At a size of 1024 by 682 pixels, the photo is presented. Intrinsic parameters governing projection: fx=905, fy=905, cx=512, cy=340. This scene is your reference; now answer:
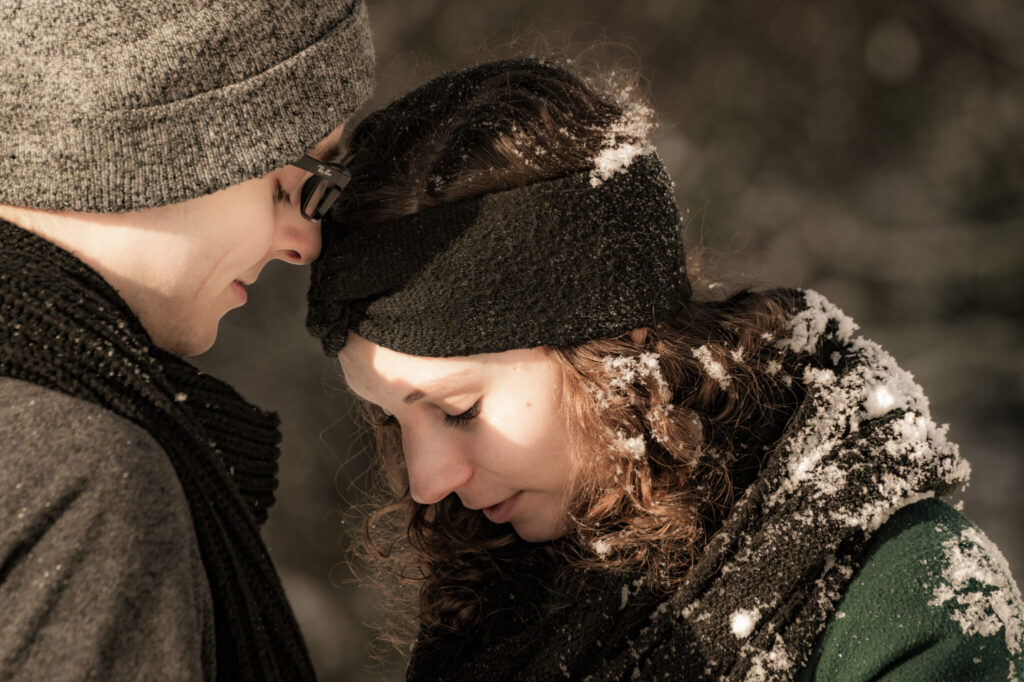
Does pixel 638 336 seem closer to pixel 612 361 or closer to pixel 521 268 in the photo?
pixel 612 361

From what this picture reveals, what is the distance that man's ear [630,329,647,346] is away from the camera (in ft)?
5.68

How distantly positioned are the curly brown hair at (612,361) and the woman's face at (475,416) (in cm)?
4

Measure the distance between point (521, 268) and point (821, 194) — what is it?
304cm

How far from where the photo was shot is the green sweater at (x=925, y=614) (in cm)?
145

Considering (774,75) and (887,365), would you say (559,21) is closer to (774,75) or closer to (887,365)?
(774,75)

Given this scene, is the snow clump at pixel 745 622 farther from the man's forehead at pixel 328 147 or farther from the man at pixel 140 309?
the man's forehead at pixel 328 147

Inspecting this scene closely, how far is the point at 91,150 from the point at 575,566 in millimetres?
1148

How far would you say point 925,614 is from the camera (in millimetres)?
1467

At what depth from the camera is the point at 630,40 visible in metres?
3.98

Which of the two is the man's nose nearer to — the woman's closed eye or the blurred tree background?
the woman's closed eye

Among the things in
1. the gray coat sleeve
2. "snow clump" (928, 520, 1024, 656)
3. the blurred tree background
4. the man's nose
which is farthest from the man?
the blurred tree background

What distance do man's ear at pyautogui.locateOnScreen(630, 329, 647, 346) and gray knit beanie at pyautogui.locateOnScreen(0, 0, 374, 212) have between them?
2.42ft

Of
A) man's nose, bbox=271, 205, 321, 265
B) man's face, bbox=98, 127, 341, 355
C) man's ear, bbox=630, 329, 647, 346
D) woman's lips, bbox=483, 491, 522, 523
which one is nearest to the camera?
man's face, bbox=98, 127, 341, 355

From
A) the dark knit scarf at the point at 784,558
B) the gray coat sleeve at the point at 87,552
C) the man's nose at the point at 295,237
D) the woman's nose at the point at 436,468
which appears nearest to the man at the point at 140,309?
the gray coat sleeve at the point at 87,552
